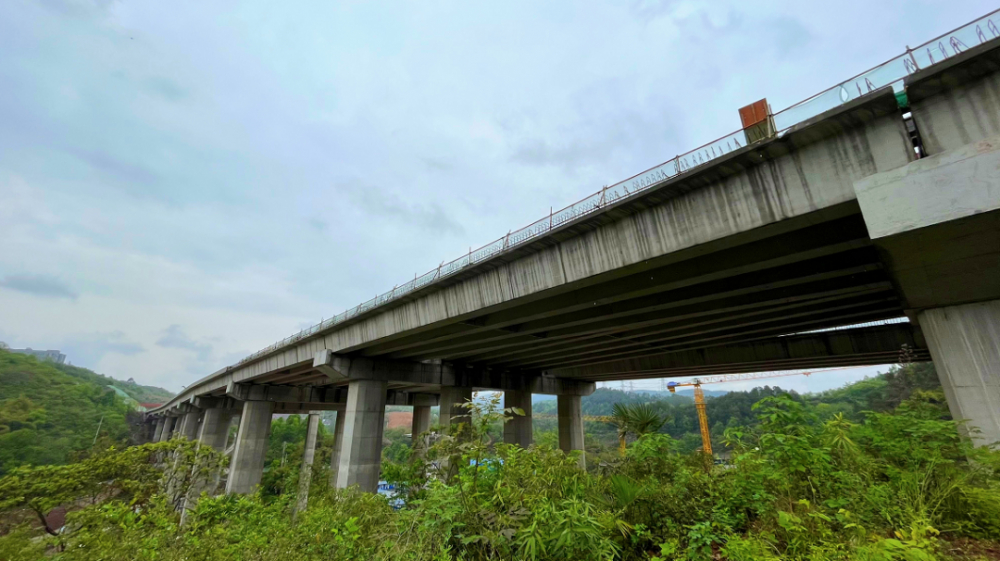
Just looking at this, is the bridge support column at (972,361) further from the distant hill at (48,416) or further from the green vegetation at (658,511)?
the distant hill at (48,416)

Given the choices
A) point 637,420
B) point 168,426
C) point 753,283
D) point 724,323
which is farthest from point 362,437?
point 168,426

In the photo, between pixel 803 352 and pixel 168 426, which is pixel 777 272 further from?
pixel 168 426

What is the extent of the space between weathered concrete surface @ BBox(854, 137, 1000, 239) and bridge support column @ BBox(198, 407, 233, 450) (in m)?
65.4

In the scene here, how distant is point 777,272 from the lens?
37.8ft

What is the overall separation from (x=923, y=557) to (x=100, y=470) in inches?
640

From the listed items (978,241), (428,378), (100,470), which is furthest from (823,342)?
(100,470)

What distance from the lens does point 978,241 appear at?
23.7 ft

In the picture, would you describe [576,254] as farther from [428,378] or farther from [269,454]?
[269,454]

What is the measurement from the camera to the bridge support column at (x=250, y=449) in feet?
120

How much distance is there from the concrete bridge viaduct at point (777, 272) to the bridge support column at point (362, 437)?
0.09 meters

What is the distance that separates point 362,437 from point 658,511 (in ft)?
68.8

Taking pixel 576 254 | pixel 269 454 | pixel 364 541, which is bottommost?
pixel 269 454

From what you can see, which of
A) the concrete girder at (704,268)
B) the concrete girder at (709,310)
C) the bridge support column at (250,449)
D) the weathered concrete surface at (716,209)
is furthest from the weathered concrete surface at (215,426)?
the weathered concrete surface at (716,209)

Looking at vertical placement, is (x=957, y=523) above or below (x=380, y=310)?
below
